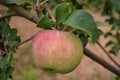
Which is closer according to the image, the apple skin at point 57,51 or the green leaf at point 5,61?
the apple skin at point 57,51

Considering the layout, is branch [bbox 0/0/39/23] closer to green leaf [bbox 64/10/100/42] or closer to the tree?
the tree

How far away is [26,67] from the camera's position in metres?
3.56

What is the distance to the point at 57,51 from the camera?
78 cm

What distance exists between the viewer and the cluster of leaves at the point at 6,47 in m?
0.92

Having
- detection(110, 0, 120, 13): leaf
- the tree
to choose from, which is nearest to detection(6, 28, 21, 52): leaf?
the tree

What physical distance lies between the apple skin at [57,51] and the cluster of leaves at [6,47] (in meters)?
0.14

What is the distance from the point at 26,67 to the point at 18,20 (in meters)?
1.01

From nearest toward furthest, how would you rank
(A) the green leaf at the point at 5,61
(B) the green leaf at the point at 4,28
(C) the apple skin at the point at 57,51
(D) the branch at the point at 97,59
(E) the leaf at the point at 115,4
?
(C) the apple skin at the point at 57,51 < (A) the green leaf at the point at 5,61 < (B) the green leaf at the point at 4,28 < (D) the branch at the point at 97,59 < (E) the leaf at the point at 115,4

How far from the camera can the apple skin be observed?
777 mm

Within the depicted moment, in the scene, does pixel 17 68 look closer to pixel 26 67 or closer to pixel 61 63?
pixel 26 67

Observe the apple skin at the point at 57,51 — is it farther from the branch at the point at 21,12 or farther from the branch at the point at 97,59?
the branch at the point at 97,59

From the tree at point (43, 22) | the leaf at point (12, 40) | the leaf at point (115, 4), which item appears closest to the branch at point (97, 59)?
the tree at point (43, 22)

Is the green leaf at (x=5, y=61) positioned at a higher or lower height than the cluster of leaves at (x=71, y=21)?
lower

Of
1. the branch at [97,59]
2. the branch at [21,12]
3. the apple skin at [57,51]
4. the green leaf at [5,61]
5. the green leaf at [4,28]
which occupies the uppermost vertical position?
the branch at [21,12]
